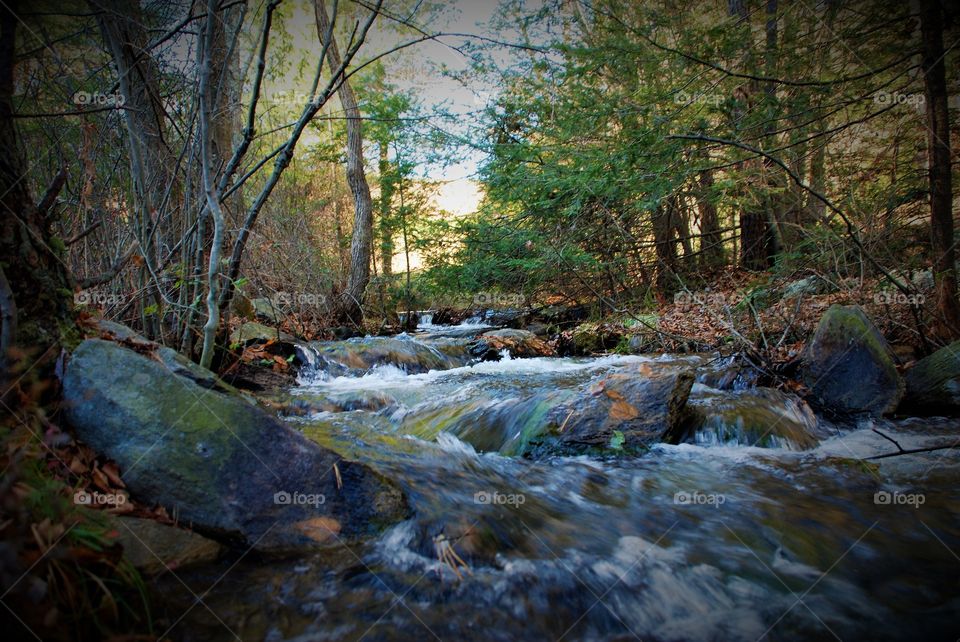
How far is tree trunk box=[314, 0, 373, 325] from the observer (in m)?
11.1

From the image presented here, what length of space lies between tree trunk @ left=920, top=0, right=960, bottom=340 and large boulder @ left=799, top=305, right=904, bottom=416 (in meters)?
0.82

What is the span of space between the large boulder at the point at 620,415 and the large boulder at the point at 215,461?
1.87m

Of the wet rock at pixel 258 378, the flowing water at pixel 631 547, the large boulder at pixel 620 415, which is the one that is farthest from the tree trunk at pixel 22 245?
the large boulder at pixel 620 415

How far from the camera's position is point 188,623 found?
148 centimetres

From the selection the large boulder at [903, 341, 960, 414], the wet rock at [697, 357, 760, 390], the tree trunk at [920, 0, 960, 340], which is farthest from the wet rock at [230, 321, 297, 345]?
the tree trunk at [920, 0, 960, 340]

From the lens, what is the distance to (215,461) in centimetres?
201

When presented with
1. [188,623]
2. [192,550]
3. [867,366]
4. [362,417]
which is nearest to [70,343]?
[192,550]

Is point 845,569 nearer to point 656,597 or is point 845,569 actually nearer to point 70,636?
point 656,597

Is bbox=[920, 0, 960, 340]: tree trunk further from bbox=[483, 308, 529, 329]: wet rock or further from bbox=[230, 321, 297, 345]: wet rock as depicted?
bbox=[483, 308, 529, 329]: wet rock

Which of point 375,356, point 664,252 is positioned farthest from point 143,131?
point 664,252

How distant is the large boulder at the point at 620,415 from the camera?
3719 mm

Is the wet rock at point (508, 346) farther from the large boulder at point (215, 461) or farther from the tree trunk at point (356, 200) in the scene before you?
the large boulder at point (215, 461)

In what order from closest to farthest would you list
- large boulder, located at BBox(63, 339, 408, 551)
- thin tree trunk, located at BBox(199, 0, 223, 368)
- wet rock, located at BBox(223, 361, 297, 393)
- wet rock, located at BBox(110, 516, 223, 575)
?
wet rock, located at BBox(110, 516, 223, 575) < large boulder, located at BBox(63, 339, 408, 551) < thin tree trunk, located at BBox(199, 0, 223, 368) < wet rock, located at BBox(223, 361, 297, 393)

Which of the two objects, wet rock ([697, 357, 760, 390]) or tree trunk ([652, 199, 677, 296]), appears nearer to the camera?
wet rock ([697, 357, 760, 390])
